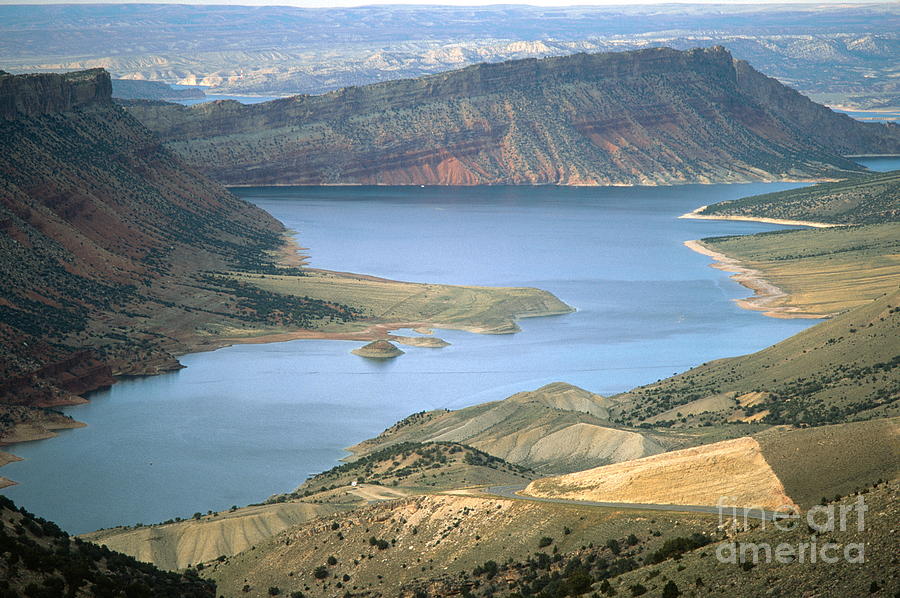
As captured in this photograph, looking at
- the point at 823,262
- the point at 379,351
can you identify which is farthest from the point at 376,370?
the point at 823,262

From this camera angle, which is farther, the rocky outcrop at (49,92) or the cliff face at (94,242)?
the rocky outcrop at (49,92)

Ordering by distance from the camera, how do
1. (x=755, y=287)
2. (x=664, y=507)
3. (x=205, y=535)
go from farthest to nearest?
(x=755, y=287), (x=205, y=535), (x=664, y=507)

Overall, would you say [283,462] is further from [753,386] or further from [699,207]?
[699,207]

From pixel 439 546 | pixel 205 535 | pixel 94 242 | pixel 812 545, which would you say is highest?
pixel 94 242

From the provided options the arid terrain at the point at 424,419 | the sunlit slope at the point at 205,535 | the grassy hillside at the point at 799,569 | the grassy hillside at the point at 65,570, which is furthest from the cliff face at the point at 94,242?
the grassy hillside at the point at 799,569

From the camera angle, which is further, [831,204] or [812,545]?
[831,204]

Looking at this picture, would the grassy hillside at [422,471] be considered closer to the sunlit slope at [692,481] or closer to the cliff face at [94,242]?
the sunlit slope at [692,481]

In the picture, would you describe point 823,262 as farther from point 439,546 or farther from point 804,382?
point 439,546
